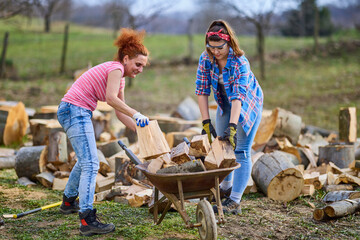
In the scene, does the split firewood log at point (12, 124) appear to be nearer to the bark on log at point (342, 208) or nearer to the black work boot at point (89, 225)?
the black work boot at point (89, 225)

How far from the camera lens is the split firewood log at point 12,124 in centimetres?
715

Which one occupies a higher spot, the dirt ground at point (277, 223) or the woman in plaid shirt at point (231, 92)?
the woman in plaid shirt at point (231, 92)

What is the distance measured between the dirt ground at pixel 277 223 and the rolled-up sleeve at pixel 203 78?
1.21 m

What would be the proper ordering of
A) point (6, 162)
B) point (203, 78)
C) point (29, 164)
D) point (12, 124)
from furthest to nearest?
1. point (12, 124)
2. point (6, 162)
3. point (29, 164)
4. point (203, 78)

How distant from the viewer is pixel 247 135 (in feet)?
12.3

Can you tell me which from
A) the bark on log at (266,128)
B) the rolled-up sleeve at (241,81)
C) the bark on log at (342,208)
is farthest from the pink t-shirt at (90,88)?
the bark on log at (266,128)

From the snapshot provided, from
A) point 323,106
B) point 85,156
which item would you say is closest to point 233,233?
point 85,156

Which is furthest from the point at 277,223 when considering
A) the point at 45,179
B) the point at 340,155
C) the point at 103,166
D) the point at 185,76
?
the point at 185,76

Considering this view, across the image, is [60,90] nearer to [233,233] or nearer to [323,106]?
[323,106]

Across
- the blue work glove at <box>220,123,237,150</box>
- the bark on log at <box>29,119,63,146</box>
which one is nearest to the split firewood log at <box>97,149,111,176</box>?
Result: the bark on log at <box>29,119,63,146</box>

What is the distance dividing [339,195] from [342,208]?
521 mm

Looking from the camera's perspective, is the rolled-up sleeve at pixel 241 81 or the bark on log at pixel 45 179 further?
the bark on log at pixel 45 179

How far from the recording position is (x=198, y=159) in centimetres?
332

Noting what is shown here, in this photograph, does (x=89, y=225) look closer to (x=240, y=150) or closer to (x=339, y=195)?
(x=240, y=150)
